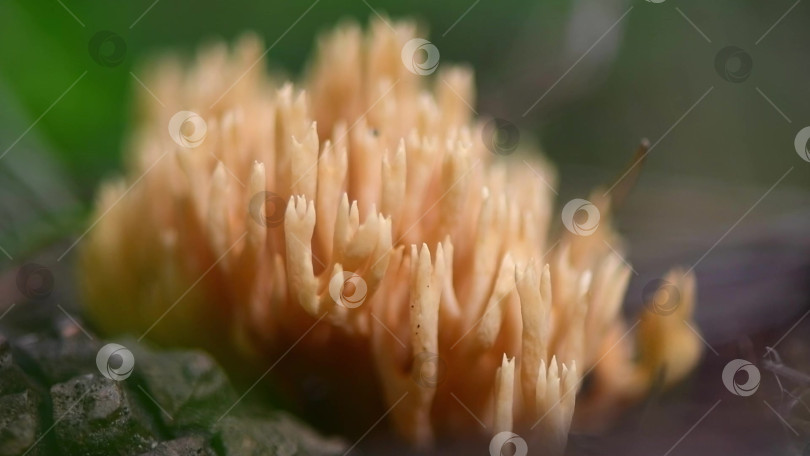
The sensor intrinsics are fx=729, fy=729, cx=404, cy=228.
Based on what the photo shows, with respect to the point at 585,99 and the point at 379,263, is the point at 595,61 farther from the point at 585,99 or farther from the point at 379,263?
the point at 379,263

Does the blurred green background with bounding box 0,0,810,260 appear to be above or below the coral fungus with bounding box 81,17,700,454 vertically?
above

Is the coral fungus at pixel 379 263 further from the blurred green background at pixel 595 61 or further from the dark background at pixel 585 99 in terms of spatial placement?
the blurred green background at pixel 595 61

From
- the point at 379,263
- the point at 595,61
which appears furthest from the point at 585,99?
the point at 379,263

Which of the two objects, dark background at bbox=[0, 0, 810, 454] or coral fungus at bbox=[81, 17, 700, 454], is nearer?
coral fungus at bbox=[81, 17, 700, 454]

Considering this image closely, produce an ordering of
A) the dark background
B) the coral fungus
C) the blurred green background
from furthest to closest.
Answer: the blurred green background, the dark background, the coral fungus

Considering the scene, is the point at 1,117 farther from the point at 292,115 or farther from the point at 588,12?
the point at 588,12

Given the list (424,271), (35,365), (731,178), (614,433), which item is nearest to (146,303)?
(35,365)

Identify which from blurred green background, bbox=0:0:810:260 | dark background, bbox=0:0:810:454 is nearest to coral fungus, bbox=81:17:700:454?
dark background, bbox=0:0:810:454

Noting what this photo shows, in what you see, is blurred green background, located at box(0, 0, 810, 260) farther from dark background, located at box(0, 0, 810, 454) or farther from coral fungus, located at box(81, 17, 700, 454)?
coral fungus, located at box(81, 17, 700, 454)
